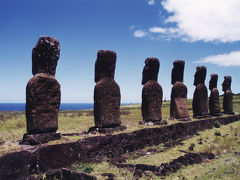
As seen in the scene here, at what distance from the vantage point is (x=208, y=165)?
298 inches

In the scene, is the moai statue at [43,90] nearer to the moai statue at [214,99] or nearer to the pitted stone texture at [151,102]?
the pitted stone texture at [151,102]

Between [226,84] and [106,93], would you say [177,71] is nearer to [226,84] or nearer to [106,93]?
[106,93]

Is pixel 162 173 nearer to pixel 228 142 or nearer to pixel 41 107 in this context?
pixel 41 107

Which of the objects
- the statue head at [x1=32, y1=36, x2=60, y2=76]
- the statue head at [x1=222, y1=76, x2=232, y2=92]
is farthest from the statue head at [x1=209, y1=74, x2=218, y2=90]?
the statue head at [x1=32, y1=36, x2=60, y2=76]

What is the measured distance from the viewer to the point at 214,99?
672 inches

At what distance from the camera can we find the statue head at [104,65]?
29.9ft

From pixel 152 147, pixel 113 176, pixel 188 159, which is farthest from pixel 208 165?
pixel 113 176

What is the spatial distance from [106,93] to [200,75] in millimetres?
9504

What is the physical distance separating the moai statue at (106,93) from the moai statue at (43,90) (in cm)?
206

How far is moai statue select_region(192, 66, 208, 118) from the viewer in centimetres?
1530

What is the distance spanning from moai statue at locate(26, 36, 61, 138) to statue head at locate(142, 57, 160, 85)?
5.66 meters

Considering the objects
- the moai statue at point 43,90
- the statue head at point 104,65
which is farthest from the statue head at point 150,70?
the moai statue at point 43,90

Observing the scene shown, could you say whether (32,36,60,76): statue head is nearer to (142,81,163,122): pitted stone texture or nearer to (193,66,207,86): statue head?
(142,81,163,122): pitted stone texture

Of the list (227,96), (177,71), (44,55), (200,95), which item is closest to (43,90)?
(44,55)
